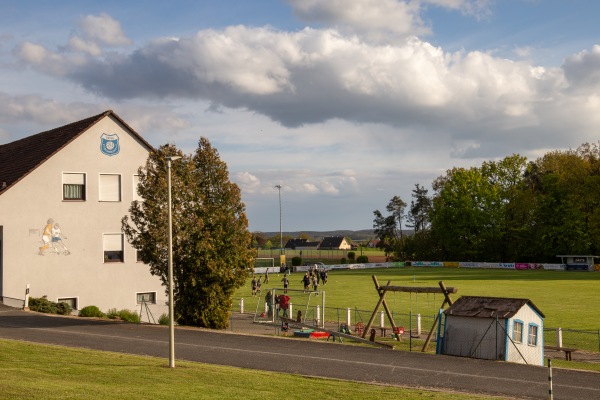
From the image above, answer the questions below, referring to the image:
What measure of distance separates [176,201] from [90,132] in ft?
35.2

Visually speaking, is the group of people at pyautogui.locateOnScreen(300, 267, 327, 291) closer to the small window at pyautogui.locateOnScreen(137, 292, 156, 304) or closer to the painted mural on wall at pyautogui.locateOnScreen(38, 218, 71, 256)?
the small window at pyautogui.locateOnScreen(137, 292, 156, 304)

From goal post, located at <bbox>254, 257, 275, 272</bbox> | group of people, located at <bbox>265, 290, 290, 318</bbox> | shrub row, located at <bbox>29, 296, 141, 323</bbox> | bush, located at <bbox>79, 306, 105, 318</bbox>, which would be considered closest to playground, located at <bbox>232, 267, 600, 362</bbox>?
group of people, located at <bbox>265, 290, 290, 318</bbox>

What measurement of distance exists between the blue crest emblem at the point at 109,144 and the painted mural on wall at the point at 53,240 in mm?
4930

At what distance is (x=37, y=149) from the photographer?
39250 mm

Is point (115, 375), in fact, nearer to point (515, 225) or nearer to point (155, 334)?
point (155, 334)

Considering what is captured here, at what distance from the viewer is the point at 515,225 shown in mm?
106938

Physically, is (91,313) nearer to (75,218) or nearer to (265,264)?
(75,218)

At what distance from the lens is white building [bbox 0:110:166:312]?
117ft

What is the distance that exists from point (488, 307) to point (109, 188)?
74.7 ft

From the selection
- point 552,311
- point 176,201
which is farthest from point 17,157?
point 552,311

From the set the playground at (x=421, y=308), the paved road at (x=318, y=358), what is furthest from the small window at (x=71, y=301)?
the playground at (x=421, y=308)

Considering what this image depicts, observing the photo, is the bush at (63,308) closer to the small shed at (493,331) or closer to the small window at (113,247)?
the small window at (113,247)

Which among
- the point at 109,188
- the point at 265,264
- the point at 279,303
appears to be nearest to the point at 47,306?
the point at 109,188

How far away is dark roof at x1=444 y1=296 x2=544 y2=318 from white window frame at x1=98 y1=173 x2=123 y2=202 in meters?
21.1
